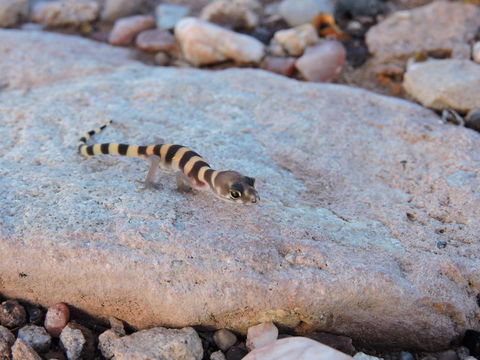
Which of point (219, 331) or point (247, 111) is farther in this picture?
point (247, 111)

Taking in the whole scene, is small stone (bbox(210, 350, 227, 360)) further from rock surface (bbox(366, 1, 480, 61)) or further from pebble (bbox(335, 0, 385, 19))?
pebble (bbox(335, 0, 385, 19))

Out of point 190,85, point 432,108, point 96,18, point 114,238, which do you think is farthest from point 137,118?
point 96,18

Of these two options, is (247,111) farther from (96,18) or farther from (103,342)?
(96,18)

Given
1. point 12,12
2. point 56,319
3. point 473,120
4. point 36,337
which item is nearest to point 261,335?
point 56,319

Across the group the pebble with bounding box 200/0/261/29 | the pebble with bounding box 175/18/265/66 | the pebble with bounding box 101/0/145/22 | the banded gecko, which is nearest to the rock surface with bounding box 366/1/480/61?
the pebble with bounding box 175/18/265/66

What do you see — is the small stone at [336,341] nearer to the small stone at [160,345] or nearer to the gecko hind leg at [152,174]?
the small stone at [160,345]
